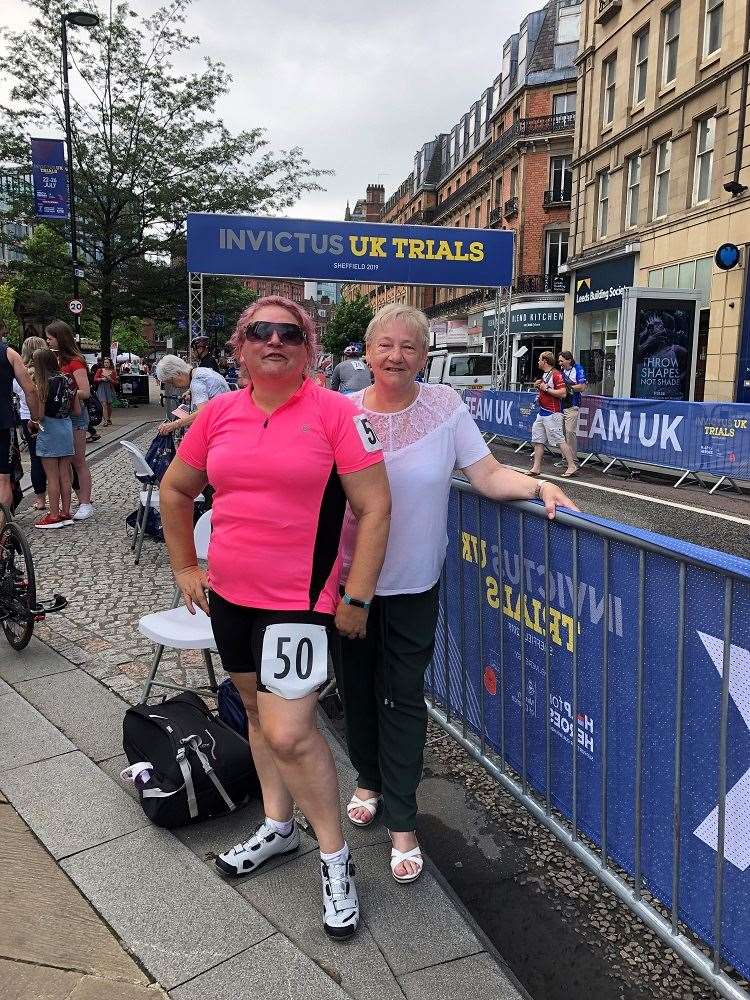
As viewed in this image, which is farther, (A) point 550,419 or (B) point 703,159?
(B) point 703,159

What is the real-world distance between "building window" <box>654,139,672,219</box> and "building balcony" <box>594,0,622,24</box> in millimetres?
5854

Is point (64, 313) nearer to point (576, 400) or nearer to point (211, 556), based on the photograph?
point (576, 400)

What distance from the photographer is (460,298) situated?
51219mm

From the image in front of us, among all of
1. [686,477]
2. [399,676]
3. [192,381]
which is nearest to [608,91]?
[686,477]

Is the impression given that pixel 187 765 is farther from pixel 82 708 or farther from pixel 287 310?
pixel 287 310

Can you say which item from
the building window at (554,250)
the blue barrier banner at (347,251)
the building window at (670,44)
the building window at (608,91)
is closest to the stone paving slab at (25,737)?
the blue barrier banner at (347,251)

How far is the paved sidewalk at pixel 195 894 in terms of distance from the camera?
2.09 metres

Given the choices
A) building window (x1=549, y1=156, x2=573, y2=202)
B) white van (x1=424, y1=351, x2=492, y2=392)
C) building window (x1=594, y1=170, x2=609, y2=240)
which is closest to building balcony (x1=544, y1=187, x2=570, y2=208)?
building window (x1=549, y1=156, x2=573, y2=202)

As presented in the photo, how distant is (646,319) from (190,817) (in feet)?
56.7

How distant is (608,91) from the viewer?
2570 centimetres

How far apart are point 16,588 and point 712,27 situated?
2291cm

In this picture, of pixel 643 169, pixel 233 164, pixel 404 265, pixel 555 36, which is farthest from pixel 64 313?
pixel 555 36

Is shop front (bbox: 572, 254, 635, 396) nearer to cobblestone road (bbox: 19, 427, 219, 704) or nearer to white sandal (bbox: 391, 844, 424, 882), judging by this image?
cobblestone road (bbox: 19, 427, 219, 704)

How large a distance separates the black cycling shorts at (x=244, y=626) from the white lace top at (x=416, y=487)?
12.0 inches
